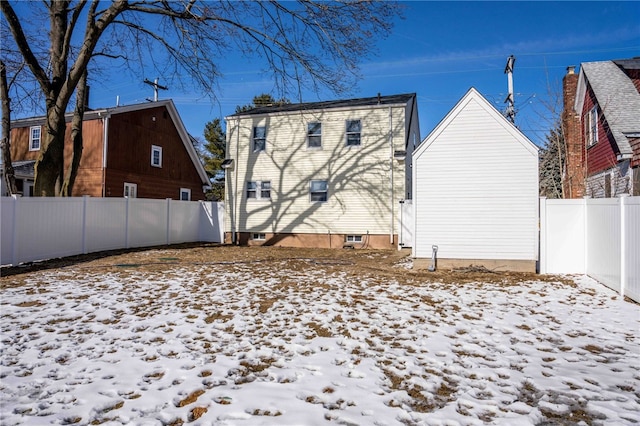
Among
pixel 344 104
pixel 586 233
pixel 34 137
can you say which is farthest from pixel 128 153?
pixel 586 233

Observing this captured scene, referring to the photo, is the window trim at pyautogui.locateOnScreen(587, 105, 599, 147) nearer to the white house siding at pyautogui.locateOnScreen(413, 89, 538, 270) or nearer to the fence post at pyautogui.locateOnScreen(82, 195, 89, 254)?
the white house siding at pyautogui.locateOnScreen(413, 89, 538, 270)

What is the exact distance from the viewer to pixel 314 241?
52.4 feet

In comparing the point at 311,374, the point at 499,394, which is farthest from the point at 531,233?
the point at 311,374

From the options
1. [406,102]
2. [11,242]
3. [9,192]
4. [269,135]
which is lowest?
[11,242]

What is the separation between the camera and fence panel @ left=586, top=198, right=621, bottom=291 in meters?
6.65

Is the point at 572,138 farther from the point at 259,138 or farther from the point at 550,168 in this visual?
the point at 259,138

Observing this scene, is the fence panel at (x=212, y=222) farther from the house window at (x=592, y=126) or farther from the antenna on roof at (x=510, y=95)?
the house window at (x=592, y=126)

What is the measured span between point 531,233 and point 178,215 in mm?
13758

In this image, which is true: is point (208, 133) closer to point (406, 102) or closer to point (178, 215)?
point (178, 215)

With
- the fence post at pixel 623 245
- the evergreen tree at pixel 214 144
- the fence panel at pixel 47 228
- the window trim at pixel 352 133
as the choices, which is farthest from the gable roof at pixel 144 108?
the fence post at pixel 623 245

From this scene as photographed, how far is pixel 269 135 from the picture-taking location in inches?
664

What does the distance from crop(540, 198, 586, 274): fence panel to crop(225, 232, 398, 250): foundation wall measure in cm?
675

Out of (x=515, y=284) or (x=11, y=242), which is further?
(x=11, y=242)

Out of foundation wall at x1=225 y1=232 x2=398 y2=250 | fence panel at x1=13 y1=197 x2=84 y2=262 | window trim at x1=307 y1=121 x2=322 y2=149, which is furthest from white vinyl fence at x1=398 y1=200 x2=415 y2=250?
fence panel at x1=13 y1=197 x2=84 y2=262
